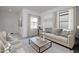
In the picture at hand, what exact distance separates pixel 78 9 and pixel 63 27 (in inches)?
16.3

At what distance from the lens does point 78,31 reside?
160 cm

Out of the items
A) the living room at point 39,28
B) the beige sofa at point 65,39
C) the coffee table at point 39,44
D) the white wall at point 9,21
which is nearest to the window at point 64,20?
the living room at point 39,28

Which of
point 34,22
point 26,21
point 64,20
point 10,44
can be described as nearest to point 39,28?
point 34,22

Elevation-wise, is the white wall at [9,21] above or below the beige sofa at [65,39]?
above

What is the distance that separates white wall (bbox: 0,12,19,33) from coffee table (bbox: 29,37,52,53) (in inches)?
14.6

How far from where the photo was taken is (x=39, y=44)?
5.24 feet

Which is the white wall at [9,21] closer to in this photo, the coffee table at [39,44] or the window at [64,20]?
the coffee table at [39,44]

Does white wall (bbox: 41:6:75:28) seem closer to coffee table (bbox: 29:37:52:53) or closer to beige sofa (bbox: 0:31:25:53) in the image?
coffee table (bbox: 29:37:52:53)

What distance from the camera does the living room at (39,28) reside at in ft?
5.24

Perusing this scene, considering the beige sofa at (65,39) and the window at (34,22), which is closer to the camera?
the beige sofa at (65,39)

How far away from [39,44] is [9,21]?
702mm

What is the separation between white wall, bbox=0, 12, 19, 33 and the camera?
5.36 ft
